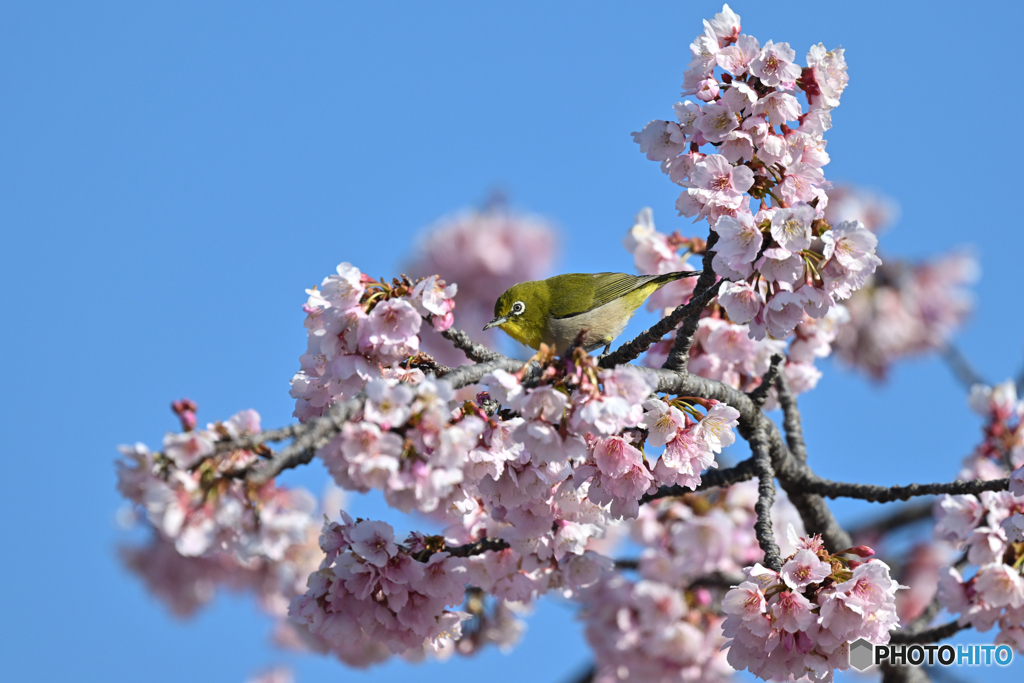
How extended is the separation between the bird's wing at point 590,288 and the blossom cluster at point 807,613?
215 centimetres

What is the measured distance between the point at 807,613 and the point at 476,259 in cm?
938

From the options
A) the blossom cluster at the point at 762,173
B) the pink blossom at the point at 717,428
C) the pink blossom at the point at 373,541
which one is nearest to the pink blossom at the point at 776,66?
the blossom cluster at the point at 762,173

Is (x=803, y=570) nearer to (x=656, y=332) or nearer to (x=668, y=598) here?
(x=656, y=332)

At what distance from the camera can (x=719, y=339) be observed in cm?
412

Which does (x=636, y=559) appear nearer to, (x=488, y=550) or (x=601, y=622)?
(x=601, y=622)

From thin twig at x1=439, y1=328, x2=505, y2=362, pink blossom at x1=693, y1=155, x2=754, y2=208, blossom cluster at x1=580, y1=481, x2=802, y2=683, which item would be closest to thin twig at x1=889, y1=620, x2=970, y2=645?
blossom cluster at x1=580, y1=481, x2=802, y2=683

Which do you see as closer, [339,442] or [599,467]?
[339,442]

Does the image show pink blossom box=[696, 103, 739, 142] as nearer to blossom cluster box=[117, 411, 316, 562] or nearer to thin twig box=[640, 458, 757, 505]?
thin twig box=[640, 458, 757, 505]

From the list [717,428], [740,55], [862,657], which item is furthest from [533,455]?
[862,657]

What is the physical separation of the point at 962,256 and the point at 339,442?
1145cm

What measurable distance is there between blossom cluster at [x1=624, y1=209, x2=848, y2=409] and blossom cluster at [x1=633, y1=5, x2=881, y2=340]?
3.33 ft

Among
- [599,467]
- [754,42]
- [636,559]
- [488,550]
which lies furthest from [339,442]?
[636,559]

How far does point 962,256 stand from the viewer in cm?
1131

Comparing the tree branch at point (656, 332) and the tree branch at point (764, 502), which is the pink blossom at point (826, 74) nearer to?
the tree branch at point (656, 332)
